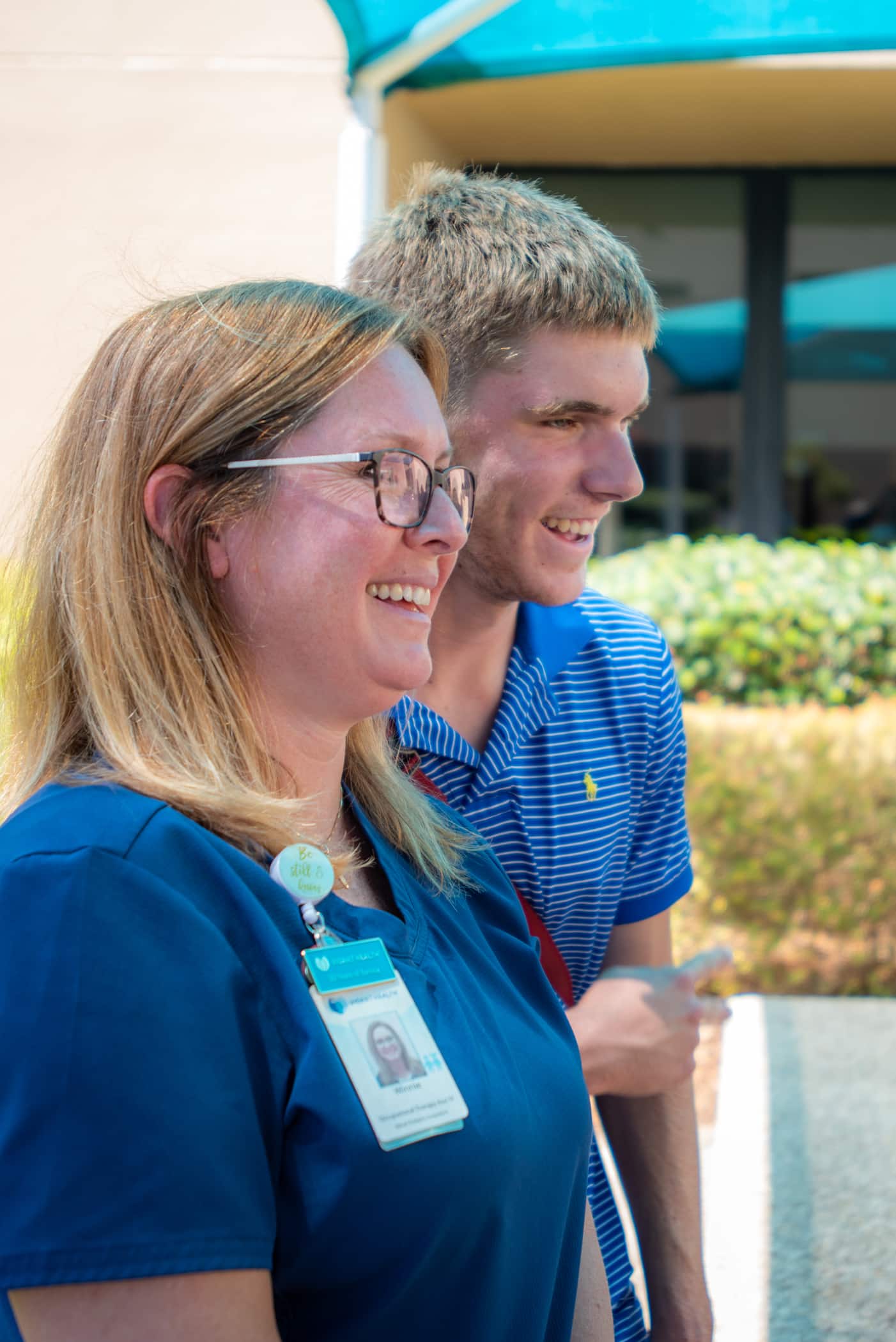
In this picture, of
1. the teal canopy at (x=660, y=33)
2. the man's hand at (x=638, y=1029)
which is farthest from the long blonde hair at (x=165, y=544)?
the teal canopy at (x=660, y=33)

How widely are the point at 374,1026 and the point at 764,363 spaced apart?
8.18m

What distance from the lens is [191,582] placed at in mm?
1408

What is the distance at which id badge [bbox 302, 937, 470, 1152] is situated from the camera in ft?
3.76

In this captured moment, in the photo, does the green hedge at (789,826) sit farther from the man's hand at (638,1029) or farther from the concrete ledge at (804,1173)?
the man's hand at (638,1029)

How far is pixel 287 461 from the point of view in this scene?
1380 mm

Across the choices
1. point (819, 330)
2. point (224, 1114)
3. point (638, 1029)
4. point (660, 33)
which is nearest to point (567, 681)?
point (638, 1029)

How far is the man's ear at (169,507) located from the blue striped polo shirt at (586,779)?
560mm

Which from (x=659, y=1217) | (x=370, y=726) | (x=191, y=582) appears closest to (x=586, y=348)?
(x=370, y=726)

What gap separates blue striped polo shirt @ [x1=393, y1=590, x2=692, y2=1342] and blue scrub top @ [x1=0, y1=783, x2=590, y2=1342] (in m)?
0.58

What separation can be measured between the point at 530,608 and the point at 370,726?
488mm

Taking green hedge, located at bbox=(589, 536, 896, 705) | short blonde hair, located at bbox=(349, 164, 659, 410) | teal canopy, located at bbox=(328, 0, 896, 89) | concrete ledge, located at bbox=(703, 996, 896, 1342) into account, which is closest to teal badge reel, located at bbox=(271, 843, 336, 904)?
short blonde hair, located at bbox=(349, 164, 659, 410)

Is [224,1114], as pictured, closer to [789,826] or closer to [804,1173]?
[804,1173]

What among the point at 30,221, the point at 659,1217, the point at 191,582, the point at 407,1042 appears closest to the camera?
the point at 407,1042

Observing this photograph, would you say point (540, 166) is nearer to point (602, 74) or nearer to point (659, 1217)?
point (602, 74)
